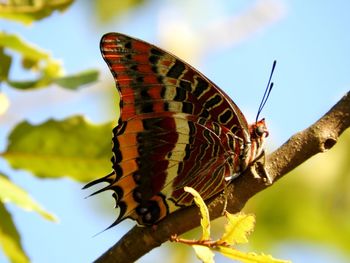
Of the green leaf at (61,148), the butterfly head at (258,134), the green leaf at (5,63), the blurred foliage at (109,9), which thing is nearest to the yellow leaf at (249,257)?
the butterfly head at (258,134)

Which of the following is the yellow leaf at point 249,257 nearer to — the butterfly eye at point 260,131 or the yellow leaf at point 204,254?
the yellow leaf at point 204,254

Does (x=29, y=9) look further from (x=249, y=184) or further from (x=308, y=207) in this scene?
(x=308, y=207)

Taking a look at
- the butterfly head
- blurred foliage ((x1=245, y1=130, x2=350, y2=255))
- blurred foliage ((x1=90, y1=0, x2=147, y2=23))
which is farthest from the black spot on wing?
blurred foliage ((x1=90, y1=0, x2=147, y2=23))

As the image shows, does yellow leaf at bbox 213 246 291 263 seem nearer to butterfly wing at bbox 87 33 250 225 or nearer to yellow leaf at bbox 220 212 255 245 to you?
yellow leaf at bbox 220 212 255 245

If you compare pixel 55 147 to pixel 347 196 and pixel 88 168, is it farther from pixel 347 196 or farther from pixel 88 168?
pixel 347 196

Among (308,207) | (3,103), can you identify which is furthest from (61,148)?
(308,207)
